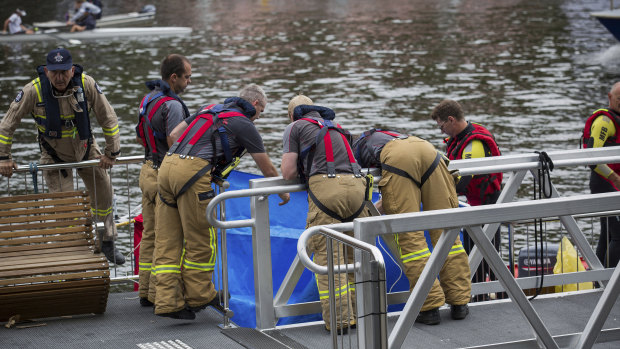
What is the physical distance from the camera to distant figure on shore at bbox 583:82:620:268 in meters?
8.05

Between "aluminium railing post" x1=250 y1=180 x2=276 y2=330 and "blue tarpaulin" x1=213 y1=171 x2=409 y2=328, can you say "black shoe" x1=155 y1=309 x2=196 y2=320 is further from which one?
"aluminium railing post" x1=250 y1=180 x2=276 y2=330

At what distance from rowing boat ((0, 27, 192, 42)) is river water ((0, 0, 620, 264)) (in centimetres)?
95

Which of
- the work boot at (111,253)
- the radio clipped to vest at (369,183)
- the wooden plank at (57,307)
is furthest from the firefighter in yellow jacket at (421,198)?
the work boot at (111,253)

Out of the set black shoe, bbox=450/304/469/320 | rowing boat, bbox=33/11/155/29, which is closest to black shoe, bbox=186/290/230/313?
black shoe, bbox=450/304/469/320

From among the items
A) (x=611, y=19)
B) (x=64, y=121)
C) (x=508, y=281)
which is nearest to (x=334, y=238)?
(x=508, y=281)

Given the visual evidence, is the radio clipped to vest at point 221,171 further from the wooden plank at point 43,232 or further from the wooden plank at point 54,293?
the wooden plank at point 43,232

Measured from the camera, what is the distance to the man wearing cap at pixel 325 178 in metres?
6.27

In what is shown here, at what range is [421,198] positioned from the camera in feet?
21.5

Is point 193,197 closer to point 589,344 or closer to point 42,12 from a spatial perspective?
point 589,344

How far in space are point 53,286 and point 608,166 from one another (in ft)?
15.6

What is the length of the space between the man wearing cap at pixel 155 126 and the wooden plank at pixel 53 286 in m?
0.40

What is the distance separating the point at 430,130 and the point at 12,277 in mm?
14302

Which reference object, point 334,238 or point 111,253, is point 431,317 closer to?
point 334,238

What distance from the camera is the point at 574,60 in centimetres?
2941
